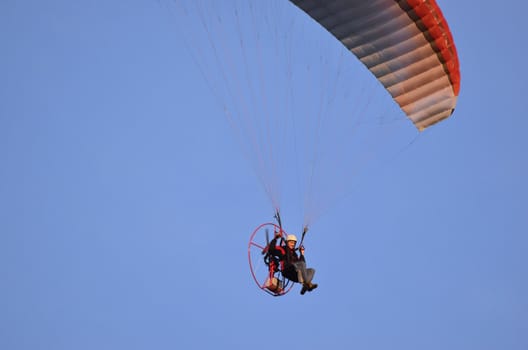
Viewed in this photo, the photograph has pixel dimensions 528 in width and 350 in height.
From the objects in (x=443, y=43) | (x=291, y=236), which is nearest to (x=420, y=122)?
(x=443, y=43)

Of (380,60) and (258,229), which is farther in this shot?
(380,60)

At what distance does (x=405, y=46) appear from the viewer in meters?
18.0

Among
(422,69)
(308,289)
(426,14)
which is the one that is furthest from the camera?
(422,69)

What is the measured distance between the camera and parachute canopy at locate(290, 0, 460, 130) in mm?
17375

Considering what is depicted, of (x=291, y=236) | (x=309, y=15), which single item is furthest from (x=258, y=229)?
(x=309, y=15)

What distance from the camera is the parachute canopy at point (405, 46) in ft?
57.0

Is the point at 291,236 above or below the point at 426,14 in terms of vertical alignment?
below

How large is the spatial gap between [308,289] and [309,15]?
16.6 ft

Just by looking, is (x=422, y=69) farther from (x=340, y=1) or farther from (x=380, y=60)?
(x=340, y=1)

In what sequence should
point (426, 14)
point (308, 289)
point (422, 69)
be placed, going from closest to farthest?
point (308, 289), point (426, 14), point (422, 69)

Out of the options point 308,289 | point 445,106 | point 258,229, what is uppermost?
point 445,106

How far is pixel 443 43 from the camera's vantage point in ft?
57.4

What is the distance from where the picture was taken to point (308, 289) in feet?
52.2

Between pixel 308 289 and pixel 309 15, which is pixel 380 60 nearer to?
pixel 309 15
